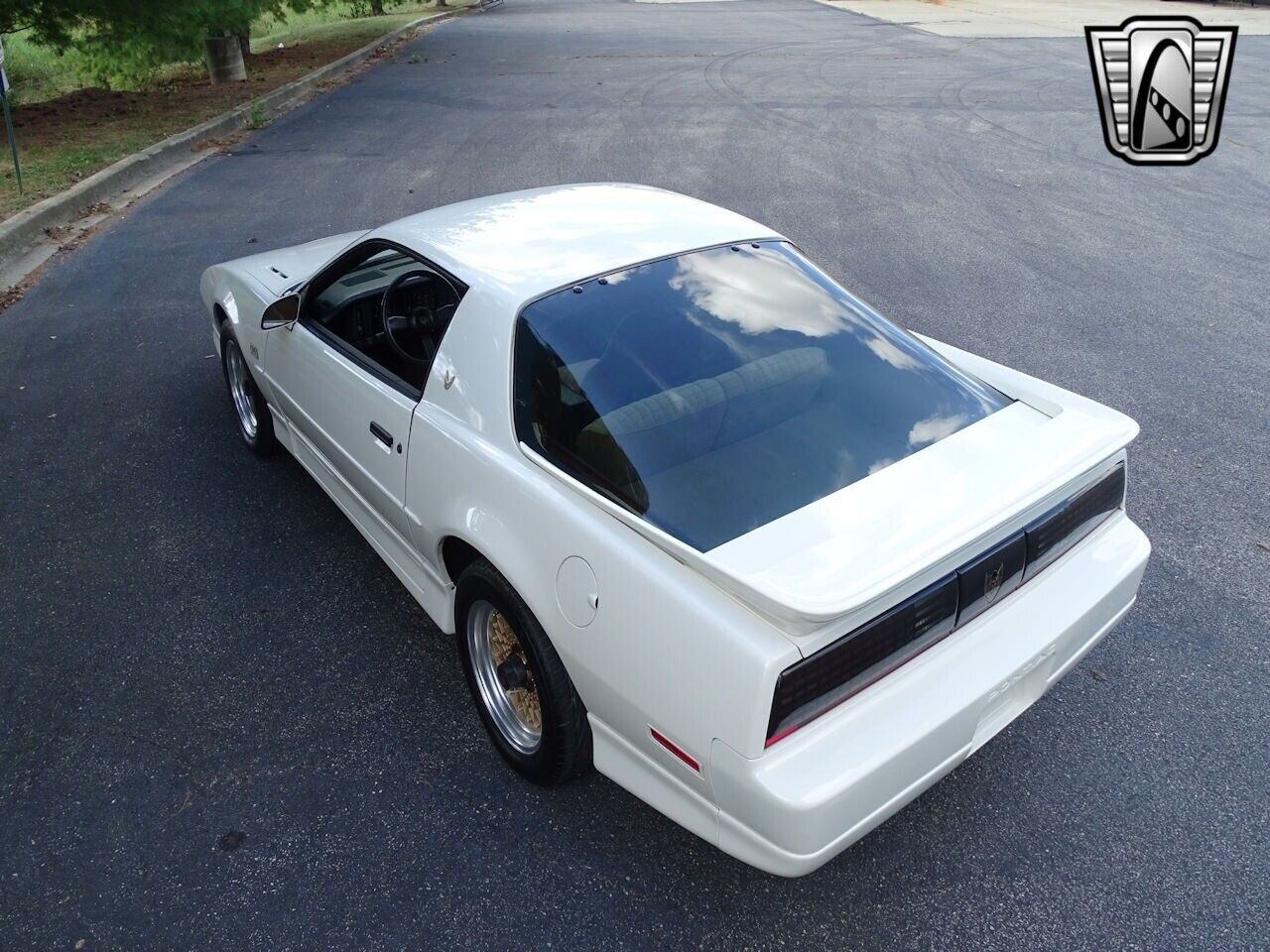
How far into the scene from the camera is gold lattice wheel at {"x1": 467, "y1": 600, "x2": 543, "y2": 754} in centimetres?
297

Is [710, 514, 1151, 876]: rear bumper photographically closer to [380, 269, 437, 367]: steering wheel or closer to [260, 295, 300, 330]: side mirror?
[380, 269, 437, 367]: steering wheel

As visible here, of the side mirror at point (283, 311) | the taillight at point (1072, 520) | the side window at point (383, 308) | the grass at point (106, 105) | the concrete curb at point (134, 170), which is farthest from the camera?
the grass at point (106, 105)

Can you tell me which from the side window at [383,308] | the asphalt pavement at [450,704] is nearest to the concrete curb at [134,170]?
the asphalt pavement at [450,704]

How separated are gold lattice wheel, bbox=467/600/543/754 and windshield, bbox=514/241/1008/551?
0.62 m

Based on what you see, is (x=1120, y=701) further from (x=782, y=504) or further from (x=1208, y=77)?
(x=1208, y=77)

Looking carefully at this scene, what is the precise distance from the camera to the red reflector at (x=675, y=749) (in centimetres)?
229

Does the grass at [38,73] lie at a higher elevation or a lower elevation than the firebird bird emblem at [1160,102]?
higher

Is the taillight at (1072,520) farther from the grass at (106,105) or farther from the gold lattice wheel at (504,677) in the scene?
the grass at (106,105)

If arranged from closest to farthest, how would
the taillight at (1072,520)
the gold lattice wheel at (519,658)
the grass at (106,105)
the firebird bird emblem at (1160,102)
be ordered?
the taillight at (1072,520)
the gold lattice wheel at (519,658)
the grass at (106,105)
the firebird bird emblem at (1160,102)

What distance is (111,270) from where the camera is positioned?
25.1 feet

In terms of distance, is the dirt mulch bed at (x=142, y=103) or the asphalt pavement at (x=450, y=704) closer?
the asphalt pavement at (x=450, y=704)

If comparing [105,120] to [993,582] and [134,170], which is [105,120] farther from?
[993,582]

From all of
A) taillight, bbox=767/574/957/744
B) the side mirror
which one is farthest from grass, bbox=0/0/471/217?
taillight, bbox=767/574/957/744

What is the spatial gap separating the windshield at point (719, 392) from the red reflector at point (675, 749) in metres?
0.46
